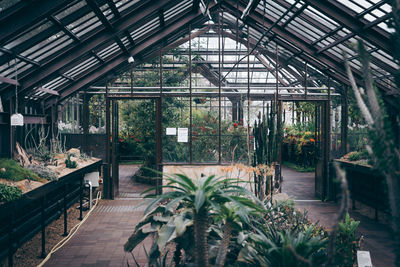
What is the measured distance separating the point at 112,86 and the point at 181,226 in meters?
6.50

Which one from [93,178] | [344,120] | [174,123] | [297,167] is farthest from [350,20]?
[297,167]

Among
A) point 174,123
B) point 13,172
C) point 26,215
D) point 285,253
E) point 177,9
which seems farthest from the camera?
point 174,123

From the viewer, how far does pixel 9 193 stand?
332 cm

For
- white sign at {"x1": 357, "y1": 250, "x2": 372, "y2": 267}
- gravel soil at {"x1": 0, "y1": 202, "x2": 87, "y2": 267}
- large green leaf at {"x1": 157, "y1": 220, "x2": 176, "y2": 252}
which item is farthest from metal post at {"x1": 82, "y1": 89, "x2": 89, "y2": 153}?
white sign at {"x1": 357, "y1": 250, "x2": 372, "y2": 267}

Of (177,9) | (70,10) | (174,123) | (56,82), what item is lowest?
(174,123)

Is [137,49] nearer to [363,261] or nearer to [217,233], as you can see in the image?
[217,233]

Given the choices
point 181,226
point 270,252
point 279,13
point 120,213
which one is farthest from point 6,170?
point 279,13

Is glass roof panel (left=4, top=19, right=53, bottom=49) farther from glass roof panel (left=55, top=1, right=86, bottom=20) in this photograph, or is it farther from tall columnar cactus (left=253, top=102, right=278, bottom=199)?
tall columnar cactus (left=253, top=102, right=278, bottom=199)

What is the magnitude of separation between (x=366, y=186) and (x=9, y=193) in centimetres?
629

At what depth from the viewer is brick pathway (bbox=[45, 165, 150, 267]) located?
396cm

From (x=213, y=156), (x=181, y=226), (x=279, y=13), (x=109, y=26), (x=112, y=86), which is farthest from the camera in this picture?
(x=112, y=86)

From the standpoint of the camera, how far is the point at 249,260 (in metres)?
1.93

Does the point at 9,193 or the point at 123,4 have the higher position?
the point at 123,4

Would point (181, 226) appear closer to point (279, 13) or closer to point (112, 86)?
point (279, 13)
